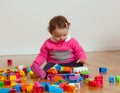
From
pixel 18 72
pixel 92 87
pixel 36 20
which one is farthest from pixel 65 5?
pixel 92 87

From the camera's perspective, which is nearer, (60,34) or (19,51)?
(60,34)

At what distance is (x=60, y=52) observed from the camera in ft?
5.62

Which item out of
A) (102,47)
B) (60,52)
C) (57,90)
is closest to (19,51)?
(102,47)

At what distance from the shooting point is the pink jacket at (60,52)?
171cm

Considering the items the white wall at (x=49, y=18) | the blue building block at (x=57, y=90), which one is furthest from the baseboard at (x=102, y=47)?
the blue building block at (x=57, y=90)

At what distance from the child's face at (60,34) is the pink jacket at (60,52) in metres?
0.04

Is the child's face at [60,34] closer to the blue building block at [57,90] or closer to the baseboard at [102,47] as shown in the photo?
the blue building block at [57,90]

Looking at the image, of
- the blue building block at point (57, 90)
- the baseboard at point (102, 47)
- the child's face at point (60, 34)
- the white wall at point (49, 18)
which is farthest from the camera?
the baseboard at point (102, 47)

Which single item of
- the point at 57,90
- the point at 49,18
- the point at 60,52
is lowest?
the point at 57,90

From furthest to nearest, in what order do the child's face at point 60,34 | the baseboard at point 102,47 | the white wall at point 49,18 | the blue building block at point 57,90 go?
the baseboard at point 102,47 < the white wall at point 49,18 < the child's face at point 60,34 < the blue building block at point 57,90

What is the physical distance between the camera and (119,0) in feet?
9.00

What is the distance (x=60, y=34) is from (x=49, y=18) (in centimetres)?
99

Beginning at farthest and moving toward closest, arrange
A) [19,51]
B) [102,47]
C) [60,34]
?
[102,47], [19,51], [60,34]

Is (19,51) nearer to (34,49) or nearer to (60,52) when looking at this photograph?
(34,49)
